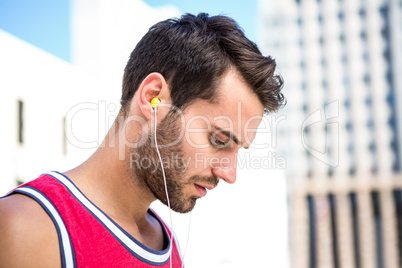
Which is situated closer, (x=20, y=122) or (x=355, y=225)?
(x=20, y=122)

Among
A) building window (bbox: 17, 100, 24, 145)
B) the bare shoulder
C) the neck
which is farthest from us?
building window (bbox: 17, 100, 24, 145)

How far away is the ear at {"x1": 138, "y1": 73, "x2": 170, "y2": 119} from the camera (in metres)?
1.59

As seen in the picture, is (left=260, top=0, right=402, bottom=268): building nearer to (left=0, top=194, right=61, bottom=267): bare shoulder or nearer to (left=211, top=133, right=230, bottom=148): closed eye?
(left=211, top=133, right=230, bottom=148): closed eye

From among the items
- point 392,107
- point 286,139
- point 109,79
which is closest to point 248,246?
point 109,79

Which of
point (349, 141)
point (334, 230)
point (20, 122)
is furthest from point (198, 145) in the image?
point (334, 230)

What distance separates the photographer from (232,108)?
1.60m

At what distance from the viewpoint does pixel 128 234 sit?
143 cm

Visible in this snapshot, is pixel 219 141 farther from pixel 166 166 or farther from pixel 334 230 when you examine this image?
pixel 334 230

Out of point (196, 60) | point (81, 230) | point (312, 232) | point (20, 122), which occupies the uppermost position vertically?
point (20, 122)

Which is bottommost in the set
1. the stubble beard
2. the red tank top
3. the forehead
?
the red tank top

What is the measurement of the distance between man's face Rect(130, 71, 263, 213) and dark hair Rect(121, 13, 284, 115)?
5 centimetres

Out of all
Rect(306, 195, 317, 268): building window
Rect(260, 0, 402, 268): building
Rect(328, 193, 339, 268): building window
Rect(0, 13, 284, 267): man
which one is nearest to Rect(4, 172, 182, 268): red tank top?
Rect(0, 13, 284, 267): man

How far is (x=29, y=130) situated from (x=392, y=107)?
52.8 meters

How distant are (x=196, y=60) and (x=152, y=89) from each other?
0.64 ft
